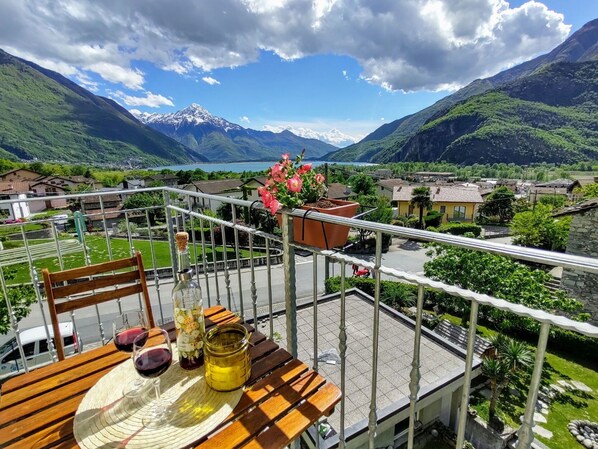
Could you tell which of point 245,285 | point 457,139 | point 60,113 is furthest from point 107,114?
point 245,285

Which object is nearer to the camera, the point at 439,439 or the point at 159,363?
the point at 159,363

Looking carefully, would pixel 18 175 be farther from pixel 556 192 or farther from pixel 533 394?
pixel 556 192

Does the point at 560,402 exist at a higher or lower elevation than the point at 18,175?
lower

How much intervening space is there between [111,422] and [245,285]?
16.8 meters

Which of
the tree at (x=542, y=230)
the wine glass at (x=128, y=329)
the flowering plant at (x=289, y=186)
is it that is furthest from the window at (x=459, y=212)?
the wine glass at (x=128, y=329)

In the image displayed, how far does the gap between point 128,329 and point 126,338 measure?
43 mm

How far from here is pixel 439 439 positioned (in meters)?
9.04

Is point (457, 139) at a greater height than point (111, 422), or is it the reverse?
point (457, 139)

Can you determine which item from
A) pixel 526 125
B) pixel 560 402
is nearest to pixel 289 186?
pixel 560 402

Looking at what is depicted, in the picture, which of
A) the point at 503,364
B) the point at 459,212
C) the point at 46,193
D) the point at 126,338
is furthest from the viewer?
the point at 46,193

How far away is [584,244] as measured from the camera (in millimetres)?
12641

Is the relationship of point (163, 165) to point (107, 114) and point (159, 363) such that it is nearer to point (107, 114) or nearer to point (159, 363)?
point (107, 114)

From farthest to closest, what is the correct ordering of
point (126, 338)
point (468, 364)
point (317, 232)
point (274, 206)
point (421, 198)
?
point (421, 198), point (317, 232), point (274, 206), point (126, 338), point (468, 364)

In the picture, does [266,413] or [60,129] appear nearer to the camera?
[266,413]
